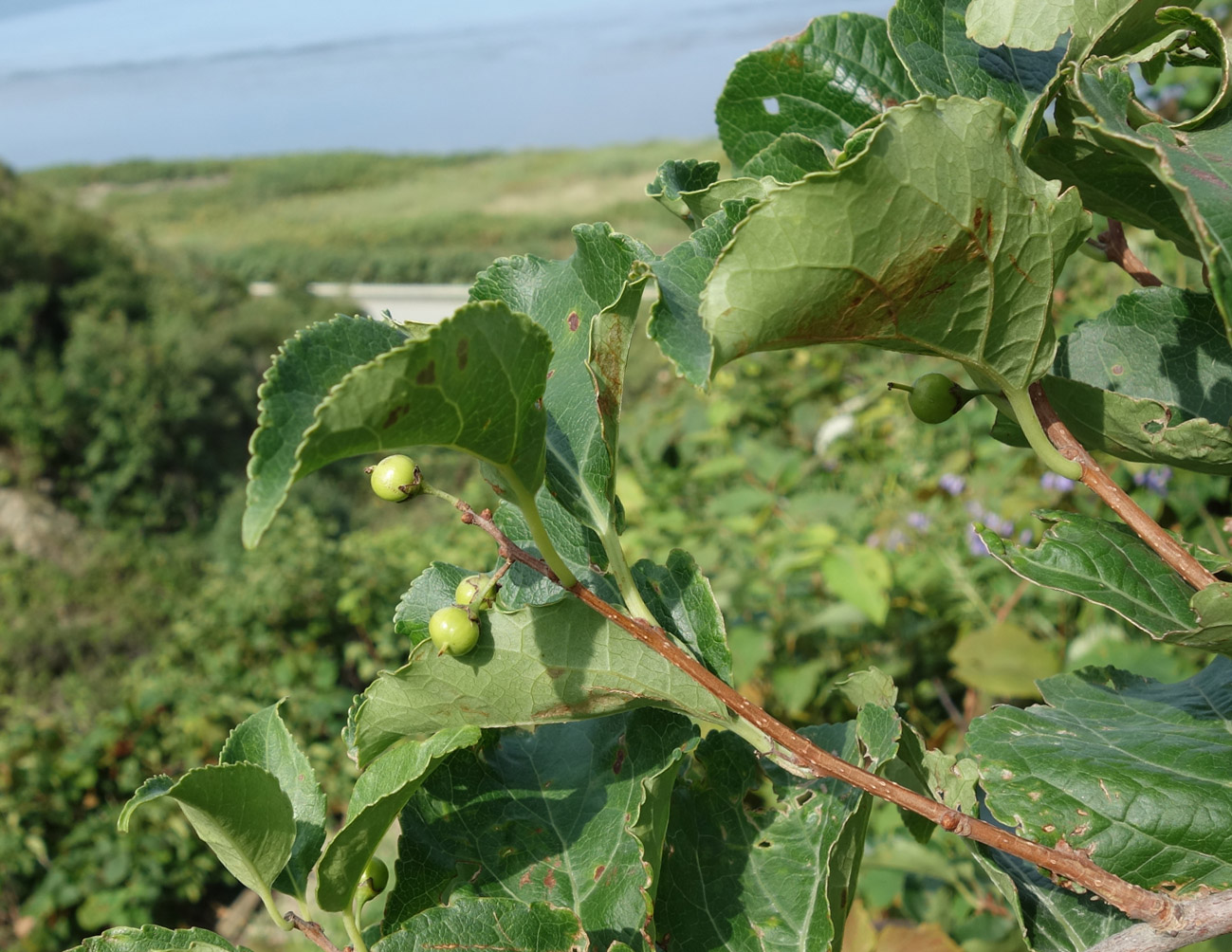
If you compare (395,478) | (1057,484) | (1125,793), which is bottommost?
(1057,484)

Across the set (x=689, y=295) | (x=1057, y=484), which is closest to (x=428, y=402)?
(x=689, y=295)

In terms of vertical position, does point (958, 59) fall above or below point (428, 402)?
above

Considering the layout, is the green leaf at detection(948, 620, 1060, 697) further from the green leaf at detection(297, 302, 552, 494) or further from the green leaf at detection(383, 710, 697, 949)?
the green leaf at detection(297, 302, 552, 494)

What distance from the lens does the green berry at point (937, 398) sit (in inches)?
22.4

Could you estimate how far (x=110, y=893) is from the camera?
3646 millimetres

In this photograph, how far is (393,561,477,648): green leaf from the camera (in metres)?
0.62

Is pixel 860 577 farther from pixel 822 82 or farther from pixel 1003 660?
pixel 822 82

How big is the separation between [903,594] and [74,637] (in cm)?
537

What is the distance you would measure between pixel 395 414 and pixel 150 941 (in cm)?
39

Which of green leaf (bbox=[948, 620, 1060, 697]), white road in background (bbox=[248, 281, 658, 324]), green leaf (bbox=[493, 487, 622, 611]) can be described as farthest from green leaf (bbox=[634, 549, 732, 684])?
white road in background (bbox=[248, 281, 658, 324])

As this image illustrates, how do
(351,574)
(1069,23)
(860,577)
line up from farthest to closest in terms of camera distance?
(351,574) → (860,577) → (1069,23)

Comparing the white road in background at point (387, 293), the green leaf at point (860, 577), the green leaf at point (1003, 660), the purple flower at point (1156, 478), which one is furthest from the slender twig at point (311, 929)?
the white road in background at point (387, 293)

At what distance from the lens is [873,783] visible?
509 mm

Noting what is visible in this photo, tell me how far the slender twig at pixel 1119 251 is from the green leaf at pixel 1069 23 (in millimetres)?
116
